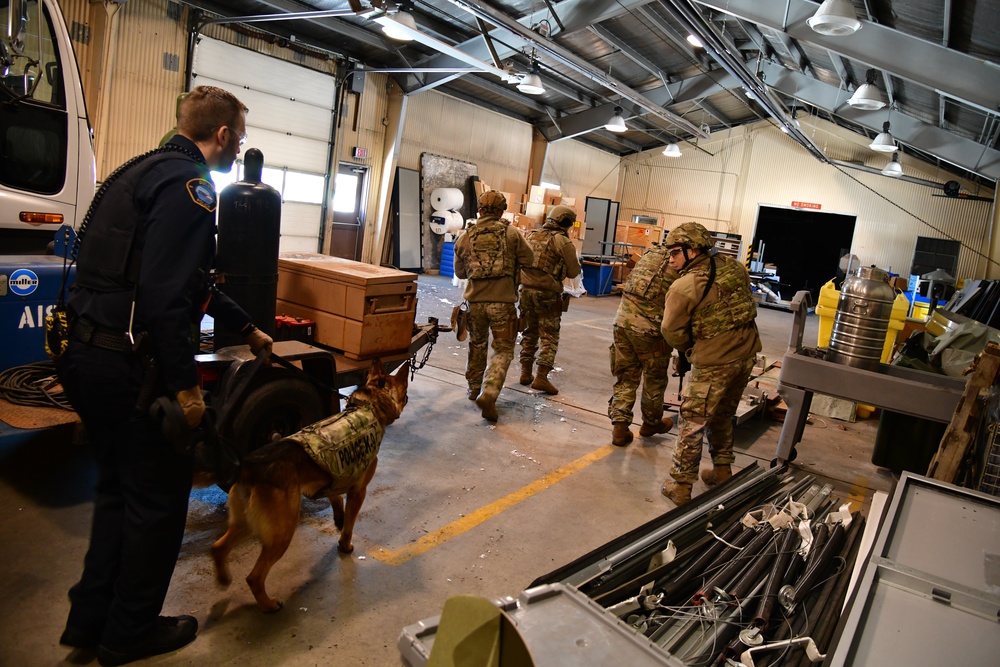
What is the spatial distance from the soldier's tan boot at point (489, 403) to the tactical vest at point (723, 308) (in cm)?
199

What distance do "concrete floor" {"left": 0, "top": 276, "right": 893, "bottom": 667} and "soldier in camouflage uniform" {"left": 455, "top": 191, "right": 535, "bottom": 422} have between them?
679 mm

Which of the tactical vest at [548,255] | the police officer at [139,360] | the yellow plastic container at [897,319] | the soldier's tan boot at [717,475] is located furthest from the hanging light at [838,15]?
the police officer at [139,360]

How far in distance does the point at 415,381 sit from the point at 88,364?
4.54 metres

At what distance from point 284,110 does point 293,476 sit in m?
11.1

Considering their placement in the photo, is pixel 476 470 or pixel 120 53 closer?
pixel 476 470

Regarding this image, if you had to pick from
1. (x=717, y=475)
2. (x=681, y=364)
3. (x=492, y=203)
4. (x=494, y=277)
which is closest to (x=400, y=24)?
(x=492, y=203)

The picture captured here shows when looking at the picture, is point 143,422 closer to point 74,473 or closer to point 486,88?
point 74,473

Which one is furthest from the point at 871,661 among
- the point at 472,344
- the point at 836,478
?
the point at 472,344

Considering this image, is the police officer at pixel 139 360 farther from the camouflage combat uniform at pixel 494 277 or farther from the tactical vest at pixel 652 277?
the tactical vest at pixel 652 277

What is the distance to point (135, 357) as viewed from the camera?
2.30m

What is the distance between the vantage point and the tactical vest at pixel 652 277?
5418mm

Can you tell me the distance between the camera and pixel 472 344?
625 centimetres

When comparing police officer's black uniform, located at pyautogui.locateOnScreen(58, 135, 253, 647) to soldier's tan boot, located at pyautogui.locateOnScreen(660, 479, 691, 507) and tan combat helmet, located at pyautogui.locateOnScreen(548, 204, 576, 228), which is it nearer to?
A: soldier's tan boot, located at pyautogui.locateOnScreen(660, 479, 691, 507)

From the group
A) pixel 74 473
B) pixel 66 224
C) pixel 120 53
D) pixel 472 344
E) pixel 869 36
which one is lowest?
pixel 74 473
